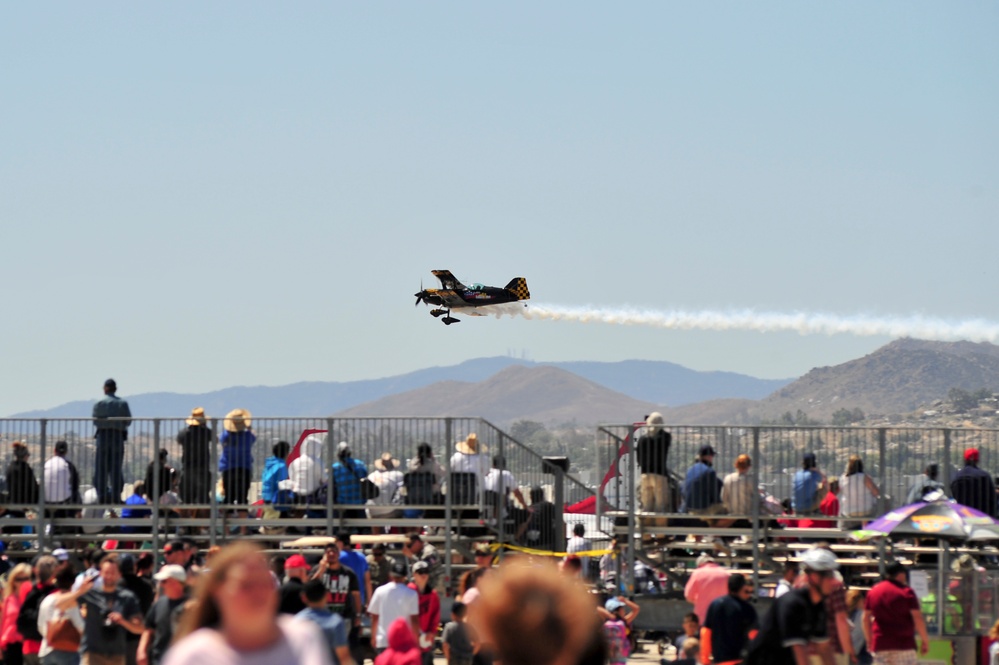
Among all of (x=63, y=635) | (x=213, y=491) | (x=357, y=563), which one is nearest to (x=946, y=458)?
(x=357, y=563)

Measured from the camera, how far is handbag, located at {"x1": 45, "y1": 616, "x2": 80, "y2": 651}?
12.7m

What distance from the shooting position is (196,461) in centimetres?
1911

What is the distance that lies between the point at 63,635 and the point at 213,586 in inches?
316

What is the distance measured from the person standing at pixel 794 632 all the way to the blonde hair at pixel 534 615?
5.81m

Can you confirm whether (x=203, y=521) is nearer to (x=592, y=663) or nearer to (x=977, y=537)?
(x=977, y=537)

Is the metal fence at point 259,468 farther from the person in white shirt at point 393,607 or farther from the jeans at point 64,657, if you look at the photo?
the jeans at point 64,657

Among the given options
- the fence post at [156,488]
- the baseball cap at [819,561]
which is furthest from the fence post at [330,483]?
the baseball cap at [819,561]

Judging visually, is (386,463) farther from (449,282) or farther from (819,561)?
(449,282)

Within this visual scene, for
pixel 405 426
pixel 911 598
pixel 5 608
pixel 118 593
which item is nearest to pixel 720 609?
pixel 911 598

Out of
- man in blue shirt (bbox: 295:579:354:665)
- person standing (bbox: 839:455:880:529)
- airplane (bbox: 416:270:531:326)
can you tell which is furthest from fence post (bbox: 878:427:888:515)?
airplane (bbox: 416:270:531:326)

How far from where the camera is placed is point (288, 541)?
1847 cm

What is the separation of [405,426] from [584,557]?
2.84m

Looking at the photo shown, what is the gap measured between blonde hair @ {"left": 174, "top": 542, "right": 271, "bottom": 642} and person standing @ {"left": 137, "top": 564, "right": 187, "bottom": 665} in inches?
229

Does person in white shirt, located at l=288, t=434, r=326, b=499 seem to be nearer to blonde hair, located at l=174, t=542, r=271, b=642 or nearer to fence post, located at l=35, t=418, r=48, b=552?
fence post, located at l=35, t=418, r=48, b=552
